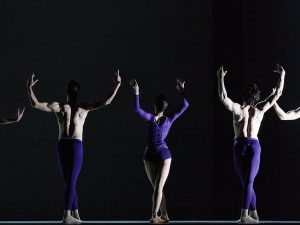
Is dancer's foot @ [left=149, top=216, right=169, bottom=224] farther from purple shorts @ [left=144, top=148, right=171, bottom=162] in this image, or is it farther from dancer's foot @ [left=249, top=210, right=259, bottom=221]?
dancer's foot @ [left=249, top=210, right=259, bottom=221]

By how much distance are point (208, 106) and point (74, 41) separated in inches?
91.3

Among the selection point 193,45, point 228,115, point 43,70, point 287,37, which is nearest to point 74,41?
point 43,70

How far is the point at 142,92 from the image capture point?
32.6ft

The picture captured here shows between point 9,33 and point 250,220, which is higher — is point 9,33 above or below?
above

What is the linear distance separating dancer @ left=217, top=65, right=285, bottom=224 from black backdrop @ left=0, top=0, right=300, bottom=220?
234 centimetres

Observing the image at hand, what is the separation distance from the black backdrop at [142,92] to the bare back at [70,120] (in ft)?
8.73

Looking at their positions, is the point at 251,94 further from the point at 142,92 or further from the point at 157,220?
the point at 142,92

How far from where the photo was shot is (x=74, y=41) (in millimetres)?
10023

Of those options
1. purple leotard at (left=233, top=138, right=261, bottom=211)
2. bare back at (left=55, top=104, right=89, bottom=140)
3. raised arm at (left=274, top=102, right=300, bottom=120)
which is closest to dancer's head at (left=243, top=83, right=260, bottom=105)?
raised arm at (left=274, top=102, right=300, bottom=120)

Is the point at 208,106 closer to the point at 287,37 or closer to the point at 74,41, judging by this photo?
the point at 287,37

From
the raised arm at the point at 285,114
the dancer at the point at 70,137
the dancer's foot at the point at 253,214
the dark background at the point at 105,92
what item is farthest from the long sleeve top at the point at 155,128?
the dark background at the point at 105,92

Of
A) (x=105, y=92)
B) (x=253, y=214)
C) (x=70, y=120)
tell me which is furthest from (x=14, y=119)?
(x=253, y=214)

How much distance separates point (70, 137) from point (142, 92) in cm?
294

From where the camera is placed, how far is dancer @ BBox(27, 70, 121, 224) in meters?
7.09
